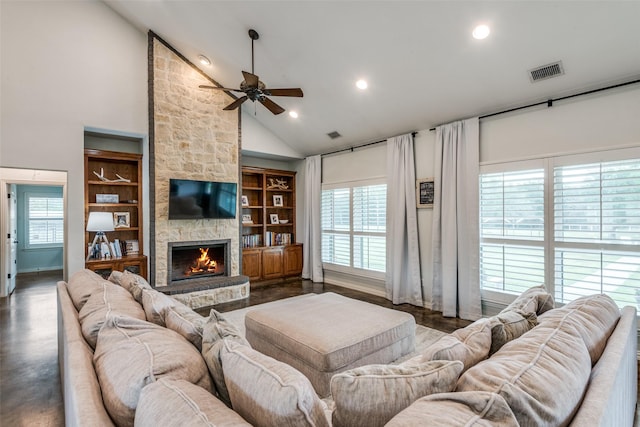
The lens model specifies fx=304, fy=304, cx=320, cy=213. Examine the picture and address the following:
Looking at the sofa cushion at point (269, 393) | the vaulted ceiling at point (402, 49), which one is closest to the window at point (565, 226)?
the vaulted ceiling at point (402, 49)

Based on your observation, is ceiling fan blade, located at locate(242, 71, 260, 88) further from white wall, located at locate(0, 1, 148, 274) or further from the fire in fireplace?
the fire in fireplace

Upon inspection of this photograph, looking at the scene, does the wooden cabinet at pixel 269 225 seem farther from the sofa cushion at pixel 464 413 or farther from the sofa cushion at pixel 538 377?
the sofa cushion at pixel 464 413

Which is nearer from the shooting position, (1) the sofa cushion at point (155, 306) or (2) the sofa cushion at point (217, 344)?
(2) the sofa cushion at point (217, 344)

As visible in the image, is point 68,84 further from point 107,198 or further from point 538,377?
point 538,377

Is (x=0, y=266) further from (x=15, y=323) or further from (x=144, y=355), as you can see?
(x=144, y=355)

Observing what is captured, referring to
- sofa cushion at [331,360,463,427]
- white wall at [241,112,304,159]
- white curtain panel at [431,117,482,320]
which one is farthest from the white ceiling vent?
white wall at [241,112,304,159]

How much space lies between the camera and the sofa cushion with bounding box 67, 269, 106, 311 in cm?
200

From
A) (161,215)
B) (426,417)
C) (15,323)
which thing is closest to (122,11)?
(161,215)

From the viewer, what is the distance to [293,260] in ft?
21.6

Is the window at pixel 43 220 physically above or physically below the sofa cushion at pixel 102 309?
above

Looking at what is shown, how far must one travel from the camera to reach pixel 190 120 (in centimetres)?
490

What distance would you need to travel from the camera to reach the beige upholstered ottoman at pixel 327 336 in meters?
2.22

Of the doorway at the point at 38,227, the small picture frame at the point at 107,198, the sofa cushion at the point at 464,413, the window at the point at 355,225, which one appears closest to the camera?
the sofa cushion at the point at 464,413

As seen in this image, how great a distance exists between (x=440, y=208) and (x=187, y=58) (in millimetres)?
4591
